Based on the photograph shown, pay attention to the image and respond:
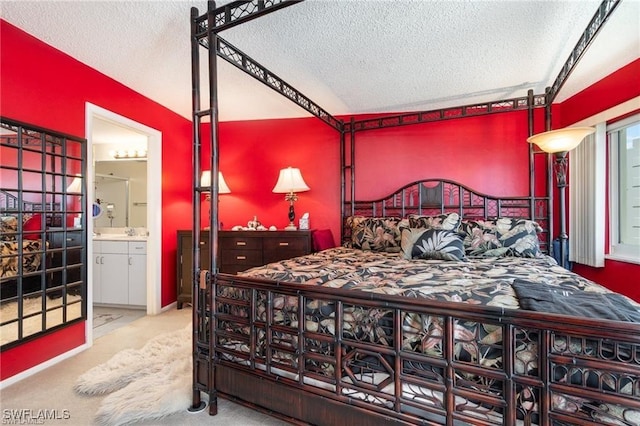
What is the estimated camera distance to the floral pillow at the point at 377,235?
3.02 meters

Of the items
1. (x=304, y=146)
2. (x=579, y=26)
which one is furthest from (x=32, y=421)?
(x=579, y=26)

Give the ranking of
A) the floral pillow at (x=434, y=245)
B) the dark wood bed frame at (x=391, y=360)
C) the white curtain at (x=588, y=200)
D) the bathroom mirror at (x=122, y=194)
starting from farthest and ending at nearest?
1. the bathroom mirror at (x=122, y=194)
2. the white curtain at (x=588, y=200)
3. the floral pillow at (x=434, y=245)
4. the dark wood bed frame at (x=391, y=360)

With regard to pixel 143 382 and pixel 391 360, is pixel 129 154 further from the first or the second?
pixel 391 360

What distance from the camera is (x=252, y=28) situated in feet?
7.00

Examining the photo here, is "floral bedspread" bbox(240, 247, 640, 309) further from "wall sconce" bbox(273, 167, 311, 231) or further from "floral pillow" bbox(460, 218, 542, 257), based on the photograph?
"wall sconce" bbox(273, 167, 311, 231)

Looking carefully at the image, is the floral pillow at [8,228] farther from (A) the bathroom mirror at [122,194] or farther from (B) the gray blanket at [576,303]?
(B) the gray blanket at [576,303]

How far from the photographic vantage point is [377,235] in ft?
10.2

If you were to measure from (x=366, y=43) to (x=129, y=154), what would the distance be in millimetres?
3863

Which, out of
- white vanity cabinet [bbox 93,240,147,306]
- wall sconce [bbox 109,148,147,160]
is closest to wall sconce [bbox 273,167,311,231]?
white vanity cabinet [bbox 93,240,147,306]

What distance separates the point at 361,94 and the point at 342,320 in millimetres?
2577

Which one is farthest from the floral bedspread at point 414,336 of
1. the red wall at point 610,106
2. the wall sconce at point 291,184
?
the wall sconce at point 291,184

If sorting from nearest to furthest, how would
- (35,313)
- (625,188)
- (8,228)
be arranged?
(8,228)
(35,313)
(625,188)

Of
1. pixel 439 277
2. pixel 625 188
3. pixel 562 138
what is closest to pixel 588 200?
pixel 625 188

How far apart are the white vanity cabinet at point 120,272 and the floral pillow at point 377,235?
2.44 m
